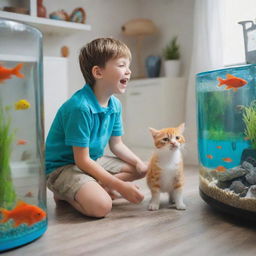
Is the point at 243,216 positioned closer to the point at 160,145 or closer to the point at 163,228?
the point at 163,228

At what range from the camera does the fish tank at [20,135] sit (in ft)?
3.01

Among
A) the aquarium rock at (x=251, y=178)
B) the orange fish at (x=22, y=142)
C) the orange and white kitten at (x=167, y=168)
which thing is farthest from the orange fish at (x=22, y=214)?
the aquarium rock at (x=251, y=178)

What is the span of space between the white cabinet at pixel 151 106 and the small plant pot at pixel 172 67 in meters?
0.11

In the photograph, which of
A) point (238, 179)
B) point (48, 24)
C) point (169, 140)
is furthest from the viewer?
point (48, 24)

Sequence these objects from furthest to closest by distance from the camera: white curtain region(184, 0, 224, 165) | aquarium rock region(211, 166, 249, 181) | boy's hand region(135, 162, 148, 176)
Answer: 1. white curtain region(184, 0, 224, 165)
2. boy's hand region(135, 162, 148, 176)
3. aquarium rock region(211, 166, 249, 181)

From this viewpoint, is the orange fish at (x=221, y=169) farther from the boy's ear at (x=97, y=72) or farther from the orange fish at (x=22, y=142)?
the orange fish at (x=22, y=142)

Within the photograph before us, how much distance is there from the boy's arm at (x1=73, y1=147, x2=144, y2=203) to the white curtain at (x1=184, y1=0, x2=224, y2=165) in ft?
4.95

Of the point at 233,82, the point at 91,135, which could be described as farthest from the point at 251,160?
the point at 91,135

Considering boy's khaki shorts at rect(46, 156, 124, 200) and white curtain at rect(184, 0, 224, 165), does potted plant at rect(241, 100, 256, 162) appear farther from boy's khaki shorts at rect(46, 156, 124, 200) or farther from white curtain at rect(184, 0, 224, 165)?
white curtain at rect(184, 0, 224, 165)

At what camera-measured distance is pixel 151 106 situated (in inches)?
121

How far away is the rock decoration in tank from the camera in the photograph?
3.70ft

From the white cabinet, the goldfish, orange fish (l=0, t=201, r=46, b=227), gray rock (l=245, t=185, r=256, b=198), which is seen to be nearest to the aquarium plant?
the white cabinet

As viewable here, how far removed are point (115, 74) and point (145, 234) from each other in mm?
677

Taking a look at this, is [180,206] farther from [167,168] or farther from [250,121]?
[250,121]
